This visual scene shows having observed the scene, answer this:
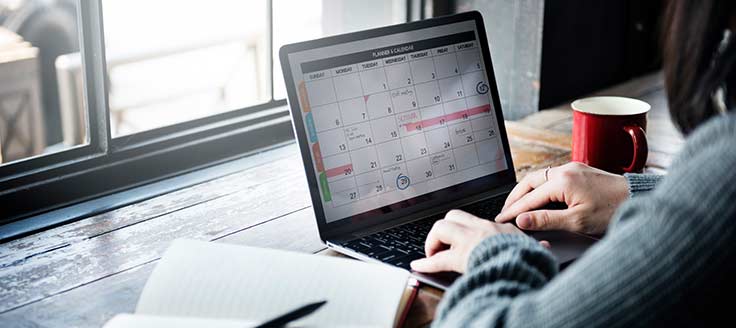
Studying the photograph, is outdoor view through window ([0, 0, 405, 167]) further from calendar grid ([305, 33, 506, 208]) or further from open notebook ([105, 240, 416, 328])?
open notebook ([105, 240, 416, 328])

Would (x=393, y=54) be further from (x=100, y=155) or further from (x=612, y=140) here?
(x=100, y=155)

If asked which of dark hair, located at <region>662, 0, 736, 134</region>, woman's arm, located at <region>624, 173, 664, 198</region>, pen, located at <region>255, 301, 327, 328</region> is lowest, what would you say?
pen, located at <region>255, 301, 327, 328</region>

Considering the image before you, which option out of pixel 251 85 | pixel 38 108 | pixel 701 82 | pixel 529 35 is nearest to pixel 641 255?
pixel 701 82

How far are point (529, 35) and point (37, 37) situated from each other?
1.97 meters

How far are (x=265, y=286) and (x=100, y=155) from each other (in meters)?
0.65

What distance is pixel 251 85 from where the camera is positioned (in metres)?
2.14

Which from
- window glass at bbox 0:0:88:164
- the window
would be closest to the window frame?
the window

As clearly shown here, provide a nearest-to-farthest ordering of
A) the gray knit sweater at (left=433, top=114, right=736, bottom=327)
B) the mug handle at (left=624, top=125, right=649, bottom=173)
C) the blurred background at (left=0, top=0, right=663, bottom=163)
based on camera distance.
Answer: the gray knit sweater at (left=433, top=114, right=736, bottom=327) < the mug handle at (left=624, top=125, right=649, bottom=173) < the blurred background at (left=0, top=0, right=663, bottom=163)

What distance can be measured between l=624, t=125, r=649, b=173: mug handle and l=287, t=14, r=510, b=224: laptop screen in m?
0.20

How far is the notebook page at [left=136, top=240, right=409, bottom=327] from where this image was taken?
0.86 meters

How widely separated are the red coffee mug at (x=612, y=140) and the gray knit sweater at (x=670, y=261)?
62 cm

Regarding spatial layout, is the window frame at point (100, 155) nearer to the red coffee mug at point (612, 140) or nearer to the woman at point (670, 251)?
the red coffee mug at point (612, 140)

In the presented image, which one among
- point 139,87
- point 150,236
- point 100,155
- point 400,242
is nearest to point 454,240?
point 400,242

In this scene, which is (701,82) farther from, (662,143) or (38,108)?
(38,108)
